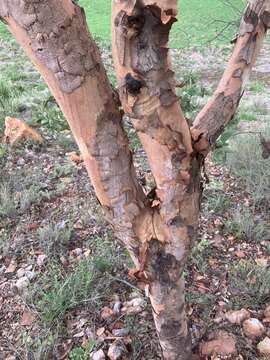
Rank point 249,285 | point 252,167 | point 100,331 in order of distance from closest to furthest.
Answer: point 100,331 → point 249,285 → point 252,167

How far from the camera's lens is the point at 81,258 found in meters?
2.08

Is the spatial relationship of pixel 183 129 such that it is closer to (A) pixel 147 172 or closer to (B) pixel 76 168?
(A) pixel 147 172

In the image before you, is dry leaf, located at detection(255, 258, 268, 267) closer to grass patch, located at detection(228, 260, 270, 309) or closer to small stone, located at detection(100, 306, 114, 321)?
grass patch, located at detection(228, 260, 270, 309)

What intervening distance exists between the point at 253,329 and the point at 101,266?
2.31 feet

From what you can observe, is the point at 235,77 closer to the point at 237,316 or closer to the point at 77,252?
the point at 237,316

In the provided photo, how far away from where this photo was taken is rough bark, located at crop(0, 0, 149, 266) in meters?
0.88

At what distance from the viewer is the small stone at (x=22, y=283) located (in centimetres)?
193

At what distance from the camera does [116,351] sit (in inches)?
64.4

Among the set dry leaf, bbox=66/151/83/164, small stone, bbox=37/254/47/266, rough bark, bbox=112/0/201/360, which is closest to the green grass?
dry leaf, bbox=66/151/83/164

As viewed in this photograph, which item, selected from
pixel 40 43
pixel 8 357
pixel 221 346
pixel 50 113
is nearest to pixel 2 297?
pixel 8 357

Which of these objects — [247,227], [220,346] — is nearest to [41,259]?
[220,346]

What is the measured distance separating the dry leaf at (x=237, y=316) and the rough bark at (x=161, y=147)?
304 millimetres

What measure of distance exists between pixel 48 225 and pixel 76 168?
69 cm

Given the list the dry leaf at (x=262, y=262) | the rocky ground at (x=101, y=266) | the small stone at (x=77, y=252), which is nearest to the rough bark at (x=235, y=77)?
the rocky ground at (x=101, y=266)
